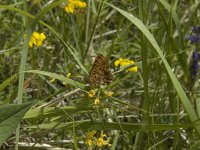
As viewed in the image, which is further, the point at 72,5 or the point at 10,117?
the point at 72,5

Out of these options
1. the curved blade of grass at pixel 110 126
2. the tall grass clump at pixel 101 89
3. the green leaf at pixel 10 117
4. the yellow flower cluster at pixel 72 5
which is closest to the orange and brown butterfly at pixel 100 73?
the tall grass clump at pixel 101 89

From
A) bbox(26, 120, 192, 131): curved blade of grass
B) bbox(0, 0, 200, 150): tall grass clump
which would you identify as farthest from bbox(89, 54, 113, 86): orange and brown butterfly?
bbox(26, 120, 192, 131): curved blade of grass

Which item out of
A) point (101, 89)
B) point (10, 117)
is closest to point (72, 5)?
A: point (101, 89)

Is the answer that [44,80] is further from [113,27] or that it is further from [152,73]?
[113,27]

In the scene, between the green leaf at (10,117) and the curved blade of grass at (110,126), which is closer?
the green leaf at (10,117)

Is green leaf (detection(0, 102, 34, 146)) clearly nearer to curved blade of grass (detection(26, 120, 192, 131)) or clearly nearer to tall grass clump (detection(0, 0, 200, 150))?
tall grass clump (detection(0, 0, 200, 150))

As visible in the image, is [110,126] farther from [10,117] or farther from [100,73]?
[10,117]

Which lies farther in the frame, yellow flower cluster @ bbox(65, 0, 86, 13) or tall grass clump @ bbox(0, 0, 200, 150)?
yellow flower cluster @ bbox(65, 0, 86, 13)

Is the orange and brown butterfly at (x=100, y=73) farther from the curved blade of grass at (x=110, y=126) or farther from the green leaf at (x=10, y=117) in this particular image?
the green leaf at (x=10, y=117)
